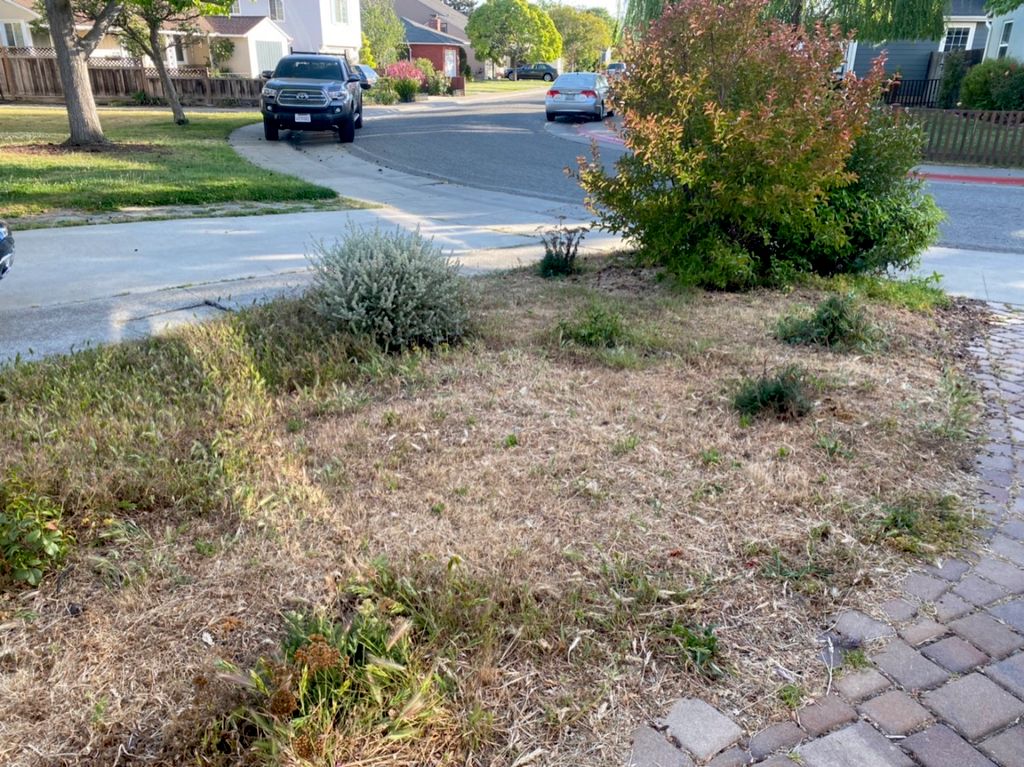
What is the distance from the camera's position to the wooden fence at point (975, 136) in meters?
17.0

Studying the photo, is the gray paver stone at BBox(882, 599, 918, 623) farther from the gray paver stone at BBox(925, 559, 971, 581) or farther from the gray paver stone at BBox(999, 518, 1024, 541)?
the gray paver stone at BBox(999, 518, 1024, 541)

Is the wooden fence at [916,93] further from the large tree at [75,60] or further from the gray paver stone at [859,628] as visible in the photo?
the gray paver stone at [859,628]

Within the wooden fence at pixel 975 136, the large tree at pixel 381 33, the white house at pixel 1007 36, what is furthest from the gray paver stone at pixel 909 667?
the large tree at pixel 381 33

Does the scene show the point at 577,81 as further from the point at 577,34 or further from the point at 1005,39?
the point at 577,34

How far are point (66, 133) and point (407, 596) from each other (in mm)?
19622

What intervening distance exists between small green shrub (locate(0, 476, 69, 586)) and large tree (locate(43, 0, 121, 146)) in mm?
Answer: 14123

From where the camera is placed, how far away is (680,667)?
8.60 ft

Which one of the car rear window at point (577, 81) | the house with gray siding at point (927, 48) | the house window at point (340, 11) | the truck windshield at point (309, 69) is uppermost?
the house window at point (340, 11)

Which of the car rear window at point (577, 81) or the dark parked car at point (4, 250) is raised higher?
the car rear window at point (577, 81)

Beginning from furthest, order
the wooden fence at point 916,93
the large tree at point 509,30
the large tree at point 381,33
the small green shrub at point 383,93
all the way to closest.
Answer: the large tree at point 509,30 → the large tree at point 381,33 → the small green shrub at point 383,93 → the wooden fence at point 916,93

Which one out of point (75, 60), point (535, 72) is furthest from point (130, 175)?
point (535, 72)

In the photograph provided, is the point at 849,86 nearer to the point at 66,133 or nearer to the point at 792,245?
the point at 792,245

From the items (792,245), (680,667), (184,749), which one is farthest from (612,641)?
(792,245)

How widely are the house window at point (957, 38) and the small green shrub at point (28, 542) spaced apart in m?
36.5
